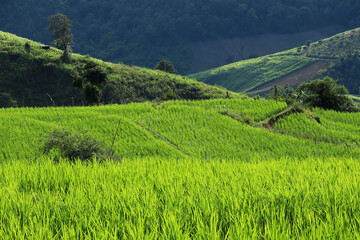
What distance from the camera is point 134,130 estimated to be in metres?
17.6

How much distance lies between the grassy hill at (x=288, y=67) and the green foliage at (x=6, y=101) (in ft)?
337

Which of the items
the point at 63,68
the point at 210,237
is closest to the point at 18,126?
the point at 210,237

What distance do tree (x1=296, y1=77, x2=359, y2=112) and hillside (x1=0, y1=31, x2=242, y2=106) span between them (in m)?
22.1

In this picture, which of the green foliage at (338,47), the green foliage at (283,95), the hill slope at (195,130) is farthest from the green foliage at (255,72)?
the hill slope at (195,130)

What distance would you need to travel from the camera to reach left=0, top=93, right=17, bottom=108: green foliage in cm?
4128

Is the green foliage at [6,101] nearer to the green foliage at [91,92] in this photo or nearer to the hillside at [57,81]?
the hillside at [57,81]

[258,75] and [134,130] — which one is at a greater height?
[258,75]

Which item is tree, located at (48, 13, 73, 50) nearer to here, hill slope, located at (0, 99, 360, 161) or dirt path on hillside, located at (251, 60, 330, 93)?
hill slope, located at (0, 99, 360, 161)

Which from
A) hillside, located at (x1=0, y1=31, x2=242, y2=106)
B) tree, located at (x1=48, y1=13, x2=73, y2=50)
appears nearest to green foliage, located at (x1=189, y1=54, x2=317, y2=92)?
hillside, located at (x1=0, y1=31, x2=242, y2=106)

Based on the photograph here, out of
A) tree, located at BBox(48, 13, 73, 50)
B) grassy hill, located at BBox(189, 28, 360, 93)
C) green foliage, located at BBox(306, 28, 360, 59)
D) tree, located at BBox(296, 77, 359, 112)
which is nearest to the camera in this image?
tree, located at BBox(296, 77, 359, 112)

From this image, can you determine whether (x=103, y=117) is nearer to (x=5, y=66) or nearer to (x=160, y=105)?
(x=160, y=105)

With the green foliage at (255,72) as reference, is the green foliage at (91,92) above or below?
below

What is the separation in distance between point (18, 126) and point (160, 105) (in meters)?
9.05

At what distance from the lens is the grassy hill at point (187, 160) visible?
3818 millimetres
